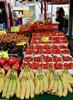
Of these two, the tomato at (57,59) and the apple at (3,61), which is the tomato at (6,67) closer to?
the apple at (3,61)

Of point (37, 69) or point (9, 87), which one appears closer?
point (9, 87)

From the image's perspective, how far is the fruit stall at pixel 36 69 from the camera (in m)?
3.54

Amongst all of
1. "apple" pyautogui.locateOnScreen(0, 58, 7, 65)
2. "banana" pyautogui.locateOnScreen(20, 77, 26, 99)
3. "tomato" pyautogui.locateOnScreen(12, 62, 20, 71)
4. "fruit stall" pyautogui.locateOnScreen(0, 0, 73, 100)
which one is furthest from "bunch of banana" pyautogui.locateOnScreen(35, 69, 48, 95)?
"apple" pyautogui.locateOnScreen(0, 58, 7, 65)

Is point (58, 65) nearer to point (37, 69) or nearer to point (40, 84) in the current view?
point (37, 69)

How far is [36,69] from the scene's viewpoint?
4.46m

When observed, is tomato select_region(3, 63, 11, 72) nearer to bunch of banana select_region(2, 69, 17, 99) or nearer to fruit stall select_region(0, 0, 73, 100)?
fruit stall select_region(0, 0, 73, 100)

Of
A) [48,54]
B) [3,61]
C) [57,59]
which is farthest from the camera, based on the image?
[48,54]

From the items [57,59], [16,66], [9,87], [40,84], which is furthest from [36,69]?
[9,87]

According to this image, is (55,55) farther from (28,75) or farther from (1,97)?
(1,97)

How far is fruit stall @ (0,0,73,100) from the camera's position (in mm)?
3539

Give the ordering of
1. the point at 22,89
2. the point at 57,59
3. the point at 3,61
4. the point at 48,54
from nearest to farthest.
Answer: the point at 22,89
the point at 3,61
the point at 57,59
the point at 48,54

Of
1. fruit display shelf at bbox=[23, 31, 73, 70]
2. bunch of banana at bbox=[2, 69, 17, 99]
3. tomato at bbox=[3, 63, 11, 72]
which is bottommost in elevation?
fruit display shelf at bbox=[23, 31, 73, 70]

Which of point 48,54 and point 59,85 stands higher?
point 59,85

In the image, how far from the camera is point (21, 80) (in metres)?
3.62
